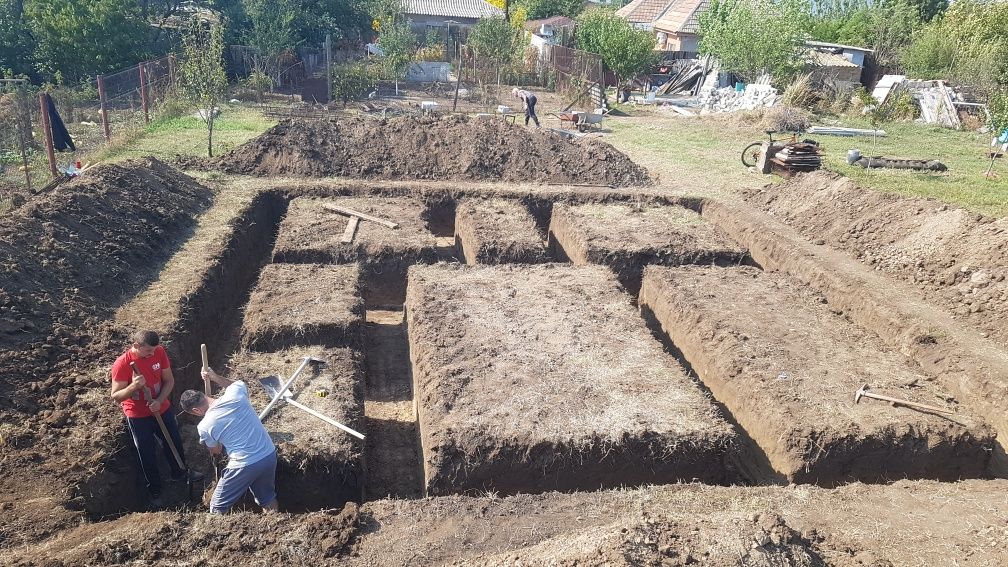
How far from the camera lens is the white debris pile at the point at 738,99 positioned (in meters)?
24.8

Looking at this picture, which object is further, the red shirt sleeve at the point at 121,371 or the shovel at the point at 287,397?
the shovel at the point at 287,397

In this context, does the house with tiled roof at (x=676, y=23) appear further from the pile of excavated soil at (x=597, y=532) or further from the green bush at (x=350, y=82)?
the pile of excavated soil at (x=597, y=532)

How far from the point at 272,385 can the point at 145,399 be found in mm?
1317

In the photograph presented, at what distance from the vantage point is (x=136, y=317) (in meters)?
8.03

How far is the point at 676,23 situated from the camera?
35969 mm

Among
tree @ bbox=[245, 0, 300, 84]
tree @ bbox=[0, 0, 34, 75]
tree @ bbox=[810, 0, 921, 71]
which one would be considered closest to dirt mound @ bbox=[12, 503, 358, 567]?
tree @ bbox=[0, 0, 34, 75]

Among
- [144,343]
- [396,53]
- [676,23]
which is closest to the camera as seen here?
[144,343]

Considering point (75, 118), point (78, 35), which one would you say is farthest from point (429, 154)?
point (78, 35)

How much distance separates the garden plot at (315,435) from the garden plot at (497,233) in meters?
4.19

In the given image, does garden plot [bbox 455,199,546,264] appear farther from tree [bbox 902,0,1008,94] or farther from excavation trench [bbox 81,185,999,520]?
tree [bbox 902,0,1008,94]

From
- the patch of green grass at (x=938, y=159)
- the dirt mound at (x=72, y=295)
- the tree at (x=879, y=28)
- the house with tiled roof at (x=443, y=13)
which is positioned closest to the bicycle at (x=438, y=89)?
the house with tiled roof at (x=443, y=13)

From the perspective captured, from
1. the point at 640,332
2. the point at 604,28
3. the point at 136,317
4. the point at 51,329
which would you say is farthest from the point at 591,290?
the point at 604,28

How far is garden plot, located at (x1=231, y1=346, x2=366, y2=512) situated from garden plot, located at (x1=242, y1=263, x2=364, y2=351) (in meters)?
0.55

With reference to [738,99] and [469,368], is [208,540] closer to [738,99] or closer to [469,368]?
[469,368]
